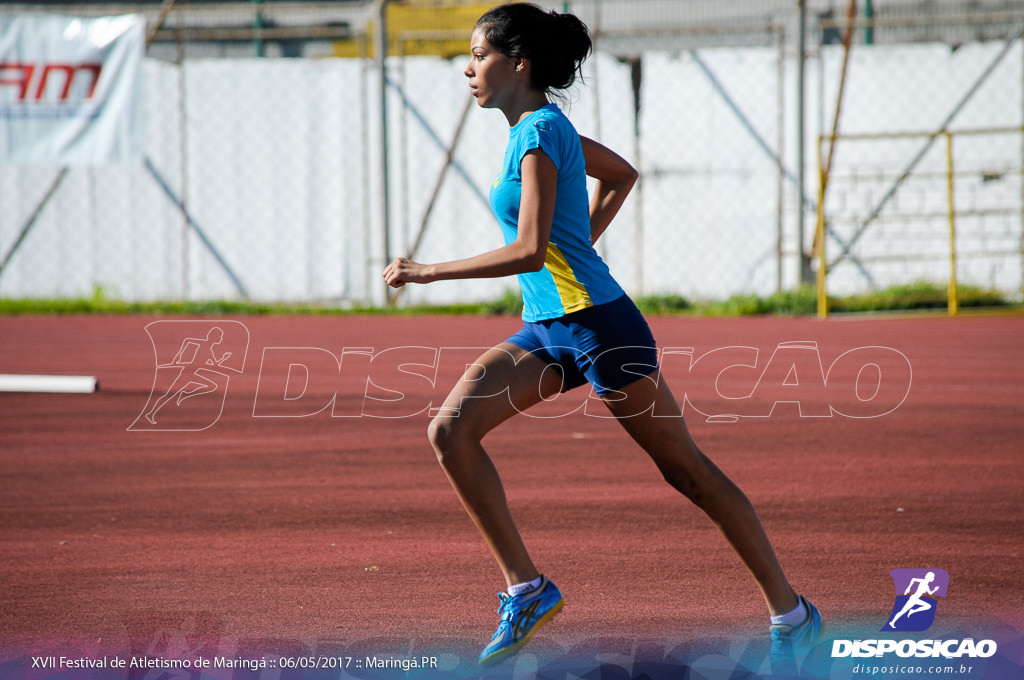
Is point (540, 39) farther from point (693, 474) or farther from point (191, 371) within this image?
point (191, 371)

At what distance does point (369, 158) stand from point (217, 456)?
995 centimetres

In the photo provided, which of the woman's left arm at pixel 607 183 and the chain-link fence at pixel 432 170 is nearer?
the woman's left arm at pixel 607 183

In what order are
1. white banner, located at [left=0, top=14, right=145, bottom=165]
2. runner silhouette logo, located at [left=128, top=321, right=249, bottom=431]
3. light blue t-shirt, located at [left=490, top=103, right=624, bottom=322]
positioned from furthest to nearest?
white banner, located at [left=0, top=14, right=145, bottom=165] < runner silhouette logo, located at [left=128, top=321, right=249, bottom=431] < light blue t-shirt, located at [left=490, top=103, right=624, bottom=322]

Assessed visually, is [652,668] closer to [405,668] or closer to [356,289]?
[405,668]

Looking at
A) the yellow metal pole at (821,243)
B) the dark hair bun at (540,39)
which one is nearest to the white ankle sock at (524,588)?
the dark hair bun at (540,39)

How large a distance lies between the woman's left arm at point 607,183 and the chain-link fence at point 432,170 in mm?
12089

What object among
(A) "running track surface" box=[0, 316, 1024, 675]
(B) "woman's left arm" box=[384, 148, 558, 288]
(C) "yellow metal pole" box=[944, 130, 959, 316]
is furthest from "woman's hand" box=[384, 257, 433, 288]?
(C) "yellow metal pole" box=[944, 130, 959, 316]

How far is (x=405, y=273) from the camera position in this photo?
333 cm

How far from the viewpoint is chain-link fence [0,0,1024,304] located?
16.0 metres

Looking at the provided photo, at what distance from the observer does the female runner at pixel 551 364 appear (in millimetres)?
3453

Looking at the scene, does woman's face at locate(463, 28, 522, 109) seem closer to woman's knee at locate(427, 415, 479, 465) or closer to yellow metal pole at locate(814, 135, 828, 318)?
woman's knee at locate(427, 415, 479, 465)

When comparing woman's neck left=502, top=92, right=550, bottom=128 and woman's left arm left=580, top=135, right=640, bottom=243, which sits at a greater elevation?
woman's neck left=502, top=92, right=550, bottom=128

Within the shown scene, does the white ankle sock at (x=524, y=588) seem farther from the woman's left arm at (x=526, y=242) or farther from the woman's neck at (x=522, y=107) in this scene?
the woman's neck at (x=522, y=107)

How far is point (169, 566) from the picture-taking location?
463cm
